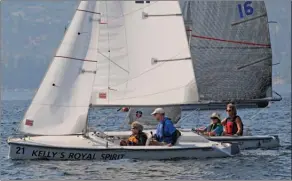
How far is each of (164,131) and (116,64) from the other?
2.91 m

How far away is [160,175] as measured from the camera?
23.6 m

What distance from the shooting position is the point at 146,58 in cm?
2792

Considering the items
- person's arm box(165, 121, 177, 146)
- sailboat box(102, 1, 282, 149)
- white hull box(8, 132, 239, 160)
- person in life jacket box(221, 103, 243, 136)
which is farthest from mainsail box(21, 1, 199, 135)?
sailboat box(102, 1, 282, 149)

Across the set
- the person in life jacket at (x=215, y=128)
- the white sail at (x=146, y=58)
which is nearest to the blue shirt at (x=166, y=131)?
the white sail at (x=146, y=58)

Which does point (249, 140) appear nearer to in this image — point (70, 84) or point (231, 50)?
point (70, 84)

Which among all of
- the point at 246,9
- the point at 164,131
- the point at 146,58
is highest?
the point at 246,9

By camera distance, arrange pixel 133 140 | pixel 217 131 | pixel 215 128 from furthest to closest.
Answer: pixel 215 128 < pixel 217 131 < pixel 133 140

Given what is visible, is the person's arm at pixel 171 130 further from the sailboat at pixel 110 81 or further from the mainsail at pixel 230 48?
the mainsail at pixel 230 48

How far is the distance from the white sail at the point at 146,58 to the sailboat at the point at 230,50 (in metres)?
7.30

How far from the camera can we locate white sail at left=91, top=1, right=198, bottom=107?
27.5m

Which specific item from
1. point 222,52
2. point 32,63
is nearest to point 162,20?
point 222,52

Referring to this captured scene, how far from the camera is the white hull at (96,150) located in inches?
1003

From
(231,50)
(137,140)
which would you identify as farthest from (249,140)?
(231,50)

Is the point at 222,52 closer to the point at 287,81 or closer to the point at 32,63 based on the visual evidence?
the point at 287,81
